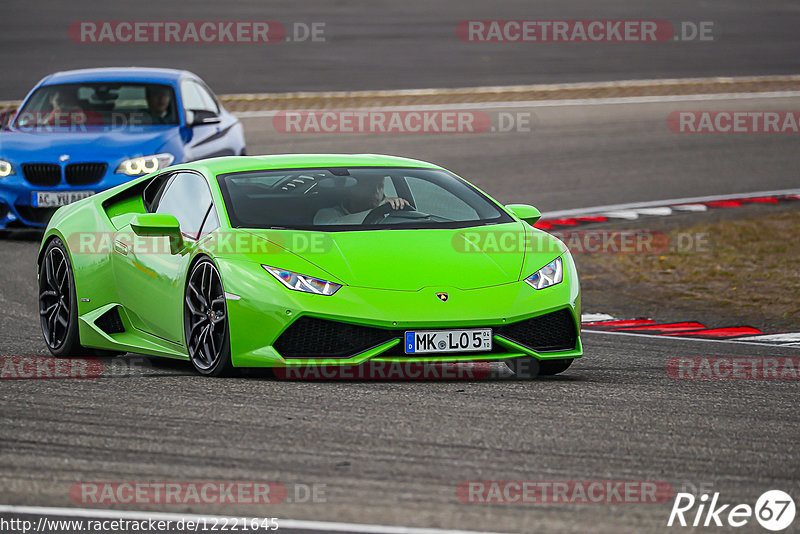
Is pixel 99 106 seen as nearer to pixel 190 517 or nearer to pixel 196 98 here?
pixel 196 98

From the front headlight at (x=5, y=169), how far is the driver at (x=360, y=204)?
6.42m

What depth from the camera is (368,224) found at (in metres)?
7.95

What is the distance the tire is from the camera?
25.5 feet

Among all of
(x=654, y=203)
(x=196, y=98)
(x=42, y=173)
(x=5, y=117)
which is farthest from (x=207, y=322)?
(x=654, y=203)

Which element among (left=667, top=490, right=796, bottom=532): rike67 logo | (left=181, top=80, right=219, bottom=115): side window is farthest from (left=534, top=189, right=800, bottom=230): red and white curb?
(left=667, top=490, right=796, bottom=532): rike67 logo

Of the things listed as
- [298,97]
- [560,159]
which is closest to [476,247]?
[560,159]

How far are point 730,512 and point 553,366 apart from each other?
112 inches

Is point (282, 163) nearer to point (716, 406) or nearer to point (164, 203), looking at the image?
point (164, 203)

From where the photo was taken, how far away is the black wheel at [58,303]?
8.79m

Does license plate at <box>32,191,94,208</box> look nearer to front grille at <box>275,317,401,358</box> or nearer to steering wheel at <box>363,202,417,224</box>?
steering wheel at <box>363,202,417,224</box>

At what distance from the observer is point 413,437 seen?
5973 millimetres

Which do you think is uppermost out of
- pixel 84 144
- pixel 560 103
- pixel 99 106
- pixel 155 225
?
pixel 560 103

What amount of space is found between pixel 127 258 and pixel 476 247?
2.09 m

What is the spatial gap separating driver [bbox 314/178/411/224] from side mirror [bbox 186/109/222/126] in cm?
652
